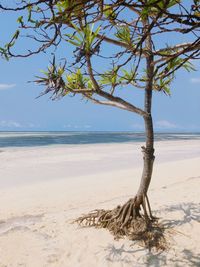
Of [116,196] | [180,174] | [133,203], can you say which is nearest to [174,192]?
[116,196]

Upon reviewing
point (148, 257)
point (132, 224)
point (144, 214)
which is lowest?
point (148, 257)

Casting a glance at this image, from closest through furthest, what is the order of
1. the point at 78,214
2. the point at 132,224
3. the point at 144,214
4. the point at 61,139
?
the point at 144,214
the point at 132,224
the point at 78,214
the point at 61,139

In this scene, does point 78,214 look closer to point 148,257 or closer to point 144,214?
point 144,214

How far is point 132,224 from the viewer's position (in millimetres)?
5902

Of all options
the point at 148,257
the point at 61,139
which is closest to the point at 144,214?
the point at 148,257

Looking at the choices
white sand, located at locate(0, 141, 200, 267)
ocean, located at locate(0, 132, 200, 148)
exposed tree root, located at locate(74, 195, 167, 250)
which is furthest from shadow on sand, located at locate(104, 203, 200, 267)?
ocean, located at locate(0, 132, 200, 148)

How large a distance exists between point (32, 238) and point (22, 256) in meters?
0.69

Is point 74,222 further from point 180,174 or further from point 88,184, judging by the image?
point 180,174

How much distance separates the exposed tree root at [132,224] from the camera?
18.1ft

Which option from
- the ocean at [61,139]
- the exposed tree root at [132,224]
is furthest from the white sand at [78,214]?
the ocean at [61,139]

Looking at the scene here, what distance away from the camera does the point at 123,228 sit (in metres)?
5.79

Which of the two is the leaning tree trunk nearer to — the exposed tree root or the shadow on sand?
the exposed tree root

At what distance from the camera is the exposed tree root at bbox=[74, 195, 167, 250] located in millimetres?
5512

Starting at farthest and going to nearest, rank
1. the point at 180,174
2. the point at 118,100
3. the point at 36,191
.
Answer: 1. the point at 180,174
2. the point at 36,191
3. the point at 118,100
